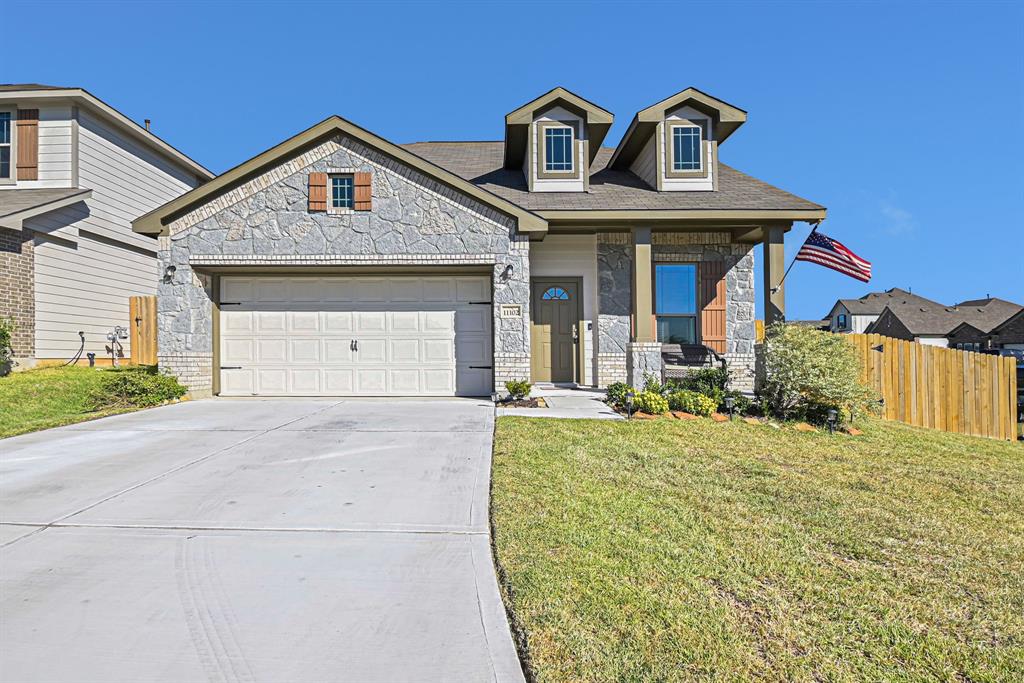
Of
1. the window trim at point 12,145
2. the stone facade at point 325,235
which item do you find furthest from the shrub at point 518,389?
the window trim at point 12,145

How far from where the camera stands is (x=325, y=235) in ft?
35.3

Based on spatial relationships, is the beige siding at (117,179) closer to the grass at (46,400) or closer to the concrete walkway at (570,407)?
the grass at (46,400)

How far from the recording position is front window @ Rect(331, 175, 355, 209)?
10828 mm

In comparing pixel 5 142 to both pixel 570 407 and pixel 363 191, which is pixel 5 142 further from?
pixel 570 407

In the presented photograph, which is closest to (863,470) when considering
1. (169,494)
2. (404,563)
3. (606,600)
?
(606,600)

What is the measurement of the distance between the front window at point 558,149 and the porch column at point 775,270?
450 cm

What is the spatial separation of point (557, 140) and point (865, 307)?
49197 mm

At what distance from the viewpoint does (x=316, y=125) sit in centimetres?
1064

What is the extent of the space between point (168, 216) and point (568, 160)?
26.9ft

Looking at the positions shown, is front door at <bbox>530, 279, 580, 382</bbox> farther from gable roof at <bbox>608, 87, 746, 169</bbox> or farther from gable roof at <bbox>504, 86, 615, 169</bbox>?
gable roof at <bbox>608, 87, 746, 169</bbox>

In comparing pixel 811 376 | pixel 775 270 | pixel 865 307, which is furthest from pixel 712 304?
pixel 865 307

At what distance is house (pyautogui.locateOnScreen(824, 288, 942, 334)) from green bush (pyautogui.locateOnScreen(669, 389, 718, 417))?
156 ft

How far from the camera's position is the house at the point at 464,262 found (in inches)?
423

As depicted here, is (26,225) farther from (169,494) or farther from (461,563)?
(461,563)
